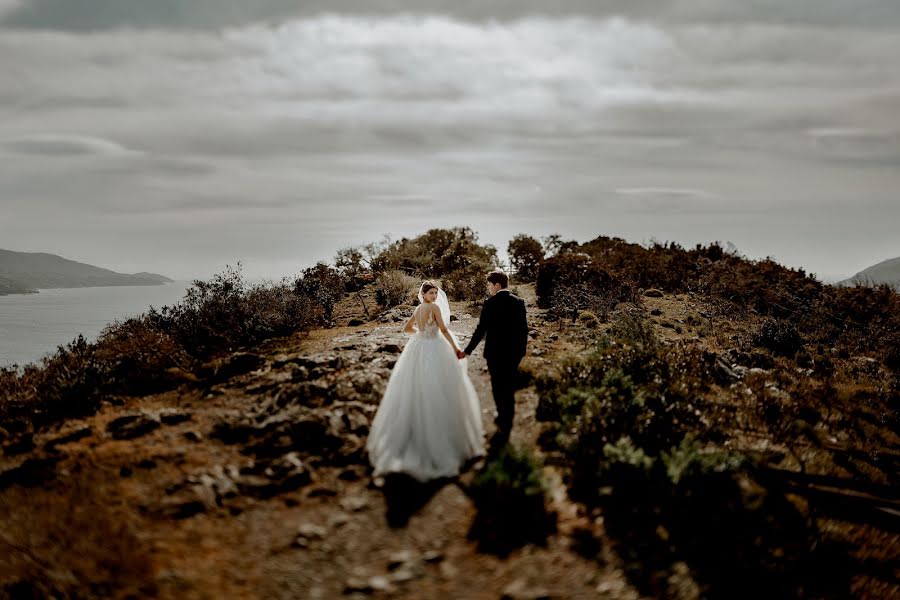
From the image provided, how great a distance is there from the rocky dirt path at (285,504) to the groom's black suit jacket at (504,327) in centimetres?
139

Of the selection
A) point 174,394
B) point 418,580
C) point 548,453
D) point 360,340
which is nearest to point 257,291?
point 360,340

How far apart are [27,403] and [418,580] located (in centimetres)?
910

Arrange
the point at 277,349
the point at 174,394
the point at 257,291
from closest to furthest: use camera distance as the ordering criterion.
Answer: the point at 174,394 < the point at 277,349 < the point at 257,291

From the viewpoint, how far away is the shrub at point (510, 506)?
4.80 metres

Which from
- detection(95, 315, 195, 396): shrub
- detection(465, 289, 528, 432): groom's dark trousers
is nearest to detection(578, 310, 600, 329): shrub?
detection(465, 289, 528, 432): groom's dark trousers

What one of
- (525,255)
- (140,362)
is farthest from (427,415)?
(525,255)

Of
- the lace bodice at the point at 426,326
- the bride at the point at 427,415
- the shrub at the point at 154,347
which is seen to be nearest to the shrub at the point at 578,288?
the shrub at the point at 154,347

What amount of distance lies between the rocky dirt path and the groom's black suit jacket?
1.39m

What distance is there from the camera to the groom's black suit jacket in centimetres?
749

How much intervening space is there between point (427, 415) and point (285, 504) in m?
2.08

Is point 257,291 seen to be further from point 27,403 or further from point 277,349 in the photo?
point 27,403

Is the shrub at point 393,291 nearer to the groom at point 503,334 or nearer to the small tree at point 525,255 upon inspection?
the small tree at point 525,255

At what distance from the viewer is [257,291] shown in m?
16.1

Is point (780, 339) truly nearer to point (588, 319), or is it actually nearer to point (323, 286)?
point (588, 319)
